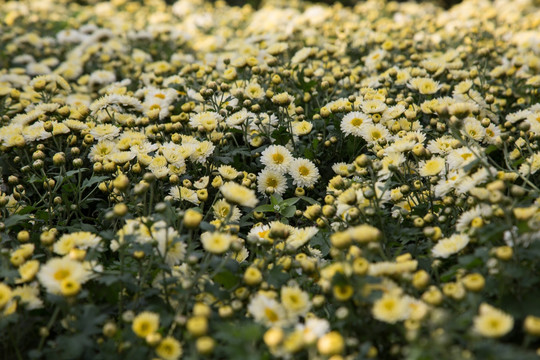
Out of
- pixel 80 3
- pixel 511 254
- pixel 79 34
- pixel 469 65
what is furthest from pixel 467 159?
pixel 80 3

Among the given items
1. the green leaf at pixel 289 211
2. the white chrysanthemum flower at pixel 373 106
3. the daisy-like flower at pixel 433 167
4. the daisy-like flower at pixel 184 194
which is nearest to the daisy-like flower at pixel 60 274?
the daisy-like flower at pixel 184 194

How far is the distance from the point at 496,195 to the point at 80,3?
32.6 feet

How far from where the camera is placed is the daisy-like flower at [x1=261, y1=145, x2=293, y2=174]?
10.0 ft

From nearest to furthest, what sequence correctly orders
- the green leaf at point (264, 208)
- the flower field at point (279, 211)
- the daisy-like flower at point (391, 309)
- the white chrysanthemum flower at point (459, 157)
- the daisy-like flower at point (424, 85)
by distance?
the daisy-like flower at point (391, 309), the flower field at point (279, 211), the white chrysanthemum flower at point (459, 157), the green leaf at point (264, 208), the daisy-like flower at point (424, 85)

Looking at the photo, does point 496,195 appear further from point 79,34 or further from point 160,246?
point 79,34

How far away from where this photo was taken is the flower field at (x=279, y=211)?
1.85 metres

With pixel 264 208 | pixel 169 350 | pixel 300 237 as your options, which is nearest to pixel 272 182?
pixel 264 208

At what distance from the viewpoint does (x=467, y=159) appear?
2.52 m

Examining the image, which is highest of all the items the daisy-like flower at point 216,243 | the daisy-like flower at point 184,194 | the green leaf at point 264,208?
the daisy-like flower at point 216,243

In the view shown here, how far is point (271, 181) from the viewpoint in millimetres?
3072

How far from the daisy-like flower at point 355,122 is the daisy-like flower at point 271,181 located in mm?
485

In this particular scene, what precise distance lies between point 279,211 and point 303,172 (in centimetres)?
36

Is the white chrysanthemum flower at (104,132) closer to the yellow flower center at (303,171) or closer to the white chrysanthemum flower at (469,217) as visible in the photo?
the yellow flower center at (303,171)

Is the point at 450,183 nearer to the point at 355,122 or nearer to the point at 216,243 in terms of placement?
the point at 355,122
